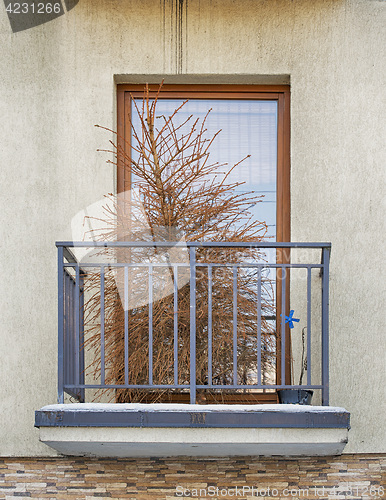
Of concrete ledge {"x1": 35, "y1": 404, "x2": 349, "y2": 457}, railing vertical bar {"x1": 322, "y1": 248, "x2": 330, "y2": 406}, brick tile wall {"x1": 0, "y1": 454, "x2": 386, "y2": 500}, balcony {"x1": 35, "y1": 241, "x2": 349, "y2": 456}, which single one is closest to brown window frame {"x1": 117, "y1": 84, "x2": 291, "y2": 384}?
balcony {"x1": 35, "y1": 241, "x2": 349, "y2": 456}

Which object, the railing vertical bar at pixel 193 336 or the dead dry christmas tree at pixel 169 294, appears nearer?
the railing vertical bar at pixel 193 336

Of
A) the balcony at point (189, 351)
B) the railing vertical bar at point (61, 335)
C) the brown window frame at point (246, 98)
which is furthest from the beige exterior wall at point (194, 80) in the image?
the railing vertical bar at point (61, 335)

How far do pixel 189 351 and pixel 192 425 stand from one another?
2.01ft

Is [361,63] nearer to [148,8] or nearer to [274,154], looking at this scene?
[274,154]

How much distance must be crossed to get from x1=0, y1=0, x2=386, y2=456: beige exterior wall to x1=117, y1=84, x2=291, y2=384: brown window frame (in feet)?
0.34

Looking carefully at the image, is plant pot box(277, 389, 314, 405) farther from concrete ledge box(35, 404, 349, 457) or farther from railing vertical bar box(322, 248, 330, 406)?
concrete ledge box(35, 404, 349, 457)

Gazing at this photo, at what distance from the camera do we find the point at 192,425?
184 inches

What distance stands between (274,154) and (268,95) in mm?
494

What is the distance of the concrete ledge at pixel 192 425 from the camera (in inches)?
184

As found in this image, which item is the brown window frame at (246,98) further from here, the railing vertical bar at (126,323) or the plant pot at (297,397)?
the railing vertical bar at (126,323)

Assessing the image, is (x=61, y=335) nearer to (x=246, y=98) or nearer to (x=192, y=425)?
(x=192, y=425)

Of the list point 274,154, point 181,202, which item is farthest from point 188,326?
point 274,154

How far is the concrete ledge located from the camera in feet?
15.4

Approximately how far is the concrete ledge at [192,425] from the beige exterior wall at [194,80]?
101 centimetres
